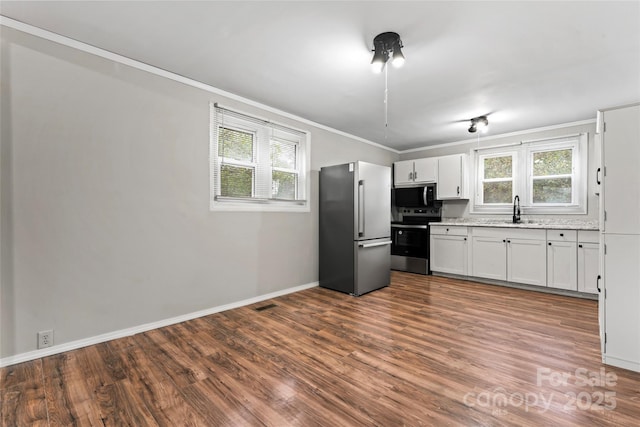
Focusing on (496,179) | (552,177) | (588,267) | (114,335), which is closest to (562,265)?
(588,267)

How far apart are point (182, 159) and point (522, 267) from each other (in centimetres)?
475

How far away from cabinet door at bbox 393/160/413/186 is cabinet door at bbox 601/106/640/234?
3677 millimetres

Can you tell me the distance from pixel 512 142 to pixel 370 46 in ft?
12.4

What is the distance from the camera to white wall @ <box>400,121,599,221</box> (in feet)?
13.6

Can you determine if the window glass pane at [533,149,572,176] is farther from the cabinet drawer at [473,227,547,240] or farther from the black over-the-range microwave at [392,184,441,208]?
the black over-the-range microwave at [392,184,441,208]

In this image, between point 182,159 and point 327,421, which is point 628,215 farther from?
point 182,159

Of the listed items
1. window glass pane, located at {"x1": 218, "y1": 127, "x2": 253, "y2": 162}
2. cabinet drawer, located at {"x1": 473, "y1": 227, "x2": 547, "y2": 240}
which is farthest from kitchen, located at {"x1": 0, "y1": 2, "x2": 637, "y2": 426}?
cabinet drawer, located at {"x1": 473, "y1": 227, "x2": 547, "y2": 240}

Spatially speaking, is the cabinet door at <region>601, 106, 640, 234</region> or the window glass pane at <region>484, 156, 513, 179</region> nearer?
the cabinet door at <region>601, 106, 640, 234</region>

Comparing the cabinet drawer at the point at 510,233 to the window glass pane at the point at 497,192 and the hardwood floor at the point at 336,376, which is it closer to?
the window glass pane at the point at 497,192

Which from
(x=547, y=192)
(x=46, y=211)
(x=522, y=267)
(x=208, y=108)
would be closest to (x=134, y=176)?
(x=46, y=211)

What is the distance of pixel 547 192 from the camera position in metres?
4.56

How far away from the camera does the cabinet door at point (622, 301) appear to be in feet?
6.63

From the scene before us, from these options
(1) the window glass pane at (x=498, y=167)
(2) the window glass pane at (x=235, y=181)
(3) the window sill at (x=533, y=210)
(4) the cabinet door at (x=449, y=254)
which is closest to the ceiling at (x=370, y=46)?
(2) the window glass pane at (x=235, y=181)

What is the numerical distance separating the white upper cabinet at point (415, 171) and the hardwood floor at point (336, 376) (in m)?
3.07
